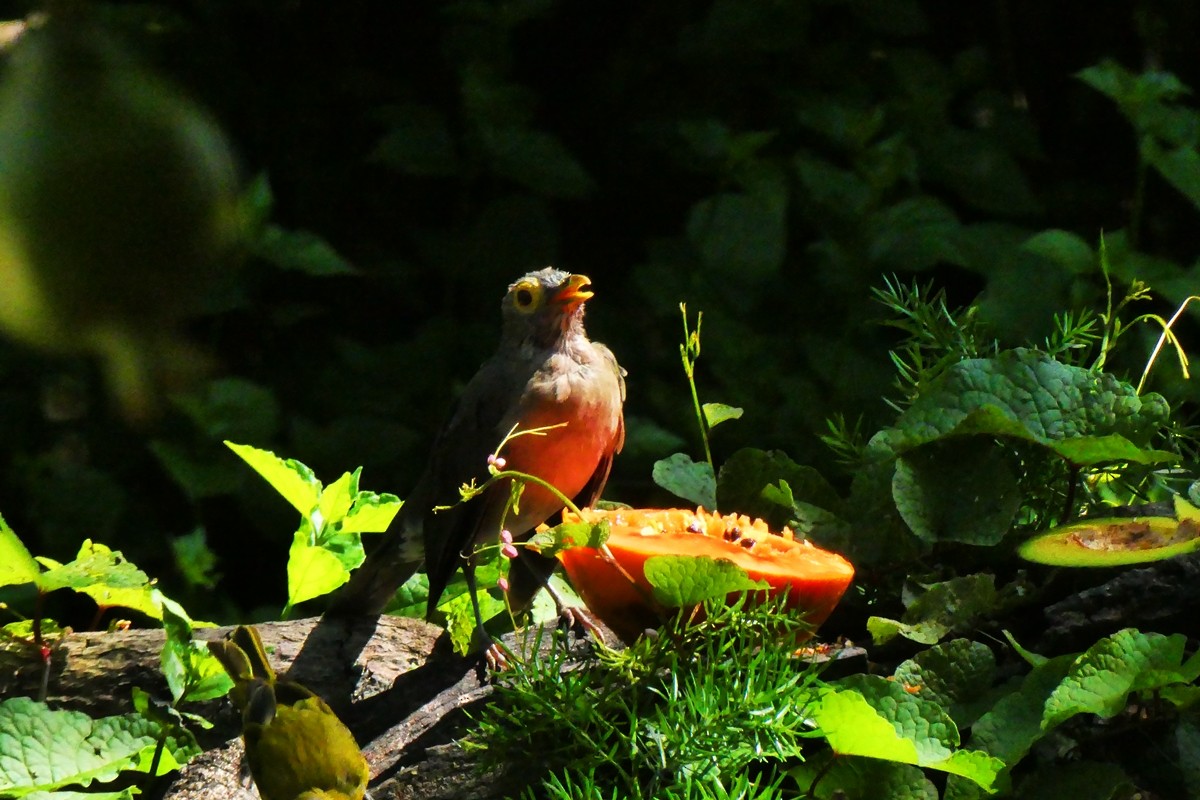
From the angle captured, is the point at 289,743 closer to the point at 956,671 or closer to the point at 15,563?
the point at 15,563

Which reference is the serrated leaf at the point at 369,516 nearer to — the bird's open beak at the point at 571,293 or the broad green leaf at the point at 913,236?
→ the bird's open beak at the point at 571,293

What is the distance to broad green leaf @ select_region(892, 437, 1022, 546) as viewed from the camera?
4.35 ft

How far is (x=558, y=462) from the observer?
5.31 feet

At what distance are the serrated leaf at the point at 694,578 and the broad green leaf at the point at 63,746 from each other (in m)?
0.53

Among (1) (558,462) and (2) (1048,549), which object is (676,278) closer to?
(1) (558,462)

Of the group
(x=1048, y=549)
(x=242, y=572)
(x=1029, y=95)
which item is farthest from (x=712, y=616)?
(x=1029, y=95)

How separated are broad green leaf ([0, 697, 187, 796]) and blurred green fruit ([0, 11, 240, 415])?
0.78 metres

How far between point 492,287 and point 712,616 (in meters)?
1.90

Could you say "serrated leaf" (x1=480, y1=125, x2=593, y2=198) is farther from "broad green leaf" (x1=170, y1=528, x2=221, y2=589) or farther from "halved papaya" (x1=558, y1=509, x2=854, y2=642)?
"halved papaya" (x1=558, y1=509, x2=854, y2=642)

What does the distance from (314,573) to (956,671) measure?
78 centimetres

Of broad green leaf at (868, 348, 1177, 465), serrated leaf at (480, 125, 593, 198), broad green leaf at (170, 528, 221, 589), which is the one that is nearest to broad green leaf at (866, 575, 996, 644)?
broad green leaf at (868, 348, 1177, 465)

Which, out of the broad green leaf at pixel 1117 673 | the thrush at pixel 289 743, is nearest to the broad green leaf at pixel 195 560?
the thrush at pixel 289 743

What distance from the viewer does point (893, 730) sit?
1063 millimetres

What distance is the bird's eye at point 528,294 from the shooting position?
5.74ft
